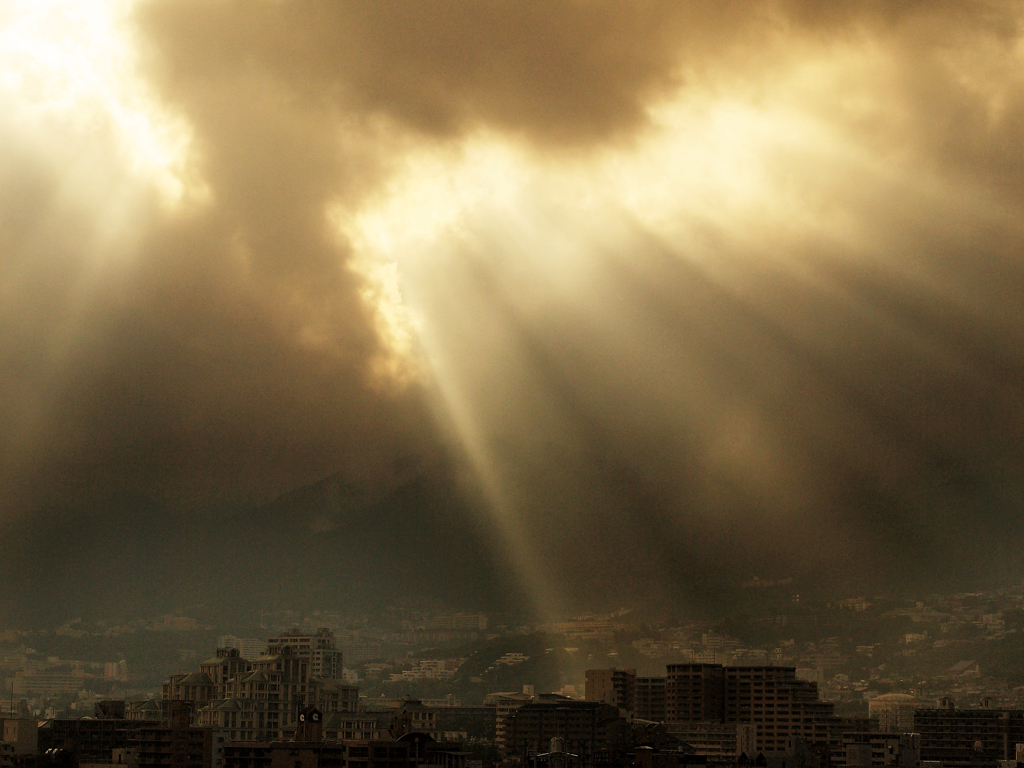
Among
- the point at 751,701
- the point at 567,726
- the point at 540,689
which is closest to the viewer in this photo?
the point at 567,726

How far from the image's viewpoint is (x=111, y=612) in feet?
420

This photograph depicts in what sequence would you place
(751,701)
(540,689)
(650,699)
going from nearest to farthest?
(751,701) < (650,699) < (540,689)

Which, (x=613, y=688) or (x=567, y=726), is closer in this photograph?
(x=567, y=726)

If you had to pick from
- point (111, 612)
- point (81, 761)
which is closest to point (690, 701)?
point (81, 761)

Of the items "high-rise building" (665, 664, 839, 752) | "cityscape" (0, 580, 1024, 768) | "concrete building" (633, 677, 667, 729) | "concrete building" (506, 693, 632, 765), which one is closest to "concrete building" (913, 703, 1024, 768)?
"cityscape" (0, 580, 1024, 768)

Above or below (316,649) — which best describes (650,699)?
below

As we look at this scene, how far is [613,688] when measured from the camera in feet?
217

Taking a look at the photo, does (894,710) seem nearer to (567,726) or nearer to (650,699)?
(650,699)

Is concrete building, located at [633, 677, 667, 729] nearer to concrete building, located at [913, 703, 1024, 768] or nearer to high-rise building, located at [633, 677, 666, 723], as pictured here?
high-rise building, located at [633, 677, 666, 723]

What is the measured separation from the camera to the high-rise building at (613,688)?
65.1m

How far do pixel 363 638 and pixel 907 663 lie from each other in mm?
38110

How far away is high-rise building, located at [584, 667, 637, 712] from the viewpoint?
6506 cm

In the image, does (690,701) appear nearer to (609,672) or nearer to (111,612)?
(609,672)

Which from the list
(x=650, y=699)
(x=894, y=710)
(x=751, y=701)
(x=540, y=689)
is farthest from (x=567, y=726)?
(x=540, y=689)
